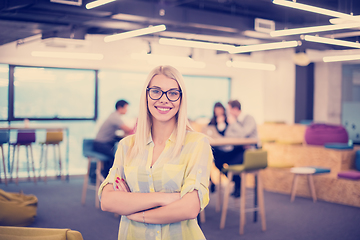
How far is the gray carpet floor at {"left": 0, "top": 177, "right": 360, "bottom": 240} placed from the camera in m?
4.01

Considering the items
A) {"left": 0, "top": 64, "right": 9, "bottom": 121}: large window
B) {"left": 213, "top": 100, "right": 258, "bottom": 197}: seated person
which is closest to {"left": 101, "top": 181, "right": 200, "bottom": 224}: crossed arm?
{"left": 213, "top": 100, "right": 258, "bottom": 197}: seated person

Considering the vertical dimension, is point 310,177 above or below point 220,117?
below

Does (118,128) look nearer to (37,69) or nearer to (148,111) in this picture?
(37,69)

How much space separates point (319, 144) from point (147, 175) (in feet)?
18.2

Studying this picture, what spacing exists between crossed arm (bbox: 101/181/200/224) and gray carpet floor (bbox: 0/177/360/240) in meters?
2.75

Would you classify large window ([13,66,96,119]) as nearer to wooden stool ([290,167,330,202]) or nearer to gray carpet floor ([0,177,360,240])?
gray carpet floor ([0,177,360,240])

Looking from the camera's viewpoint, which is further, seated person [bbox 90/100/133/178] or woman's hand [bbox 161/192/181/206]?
seated person [bbox 90/100/133/178]

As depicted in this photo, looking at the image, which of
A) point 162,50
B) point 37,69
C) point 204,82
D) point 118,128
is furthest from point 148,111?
point 204,82

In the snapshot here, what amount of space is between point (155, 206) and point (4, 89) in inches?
291

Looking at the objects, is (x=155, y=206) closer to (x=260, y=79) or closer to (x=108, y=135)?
(x=108, y=135)

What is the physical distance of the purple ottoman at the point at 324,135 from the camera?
20.3 ft

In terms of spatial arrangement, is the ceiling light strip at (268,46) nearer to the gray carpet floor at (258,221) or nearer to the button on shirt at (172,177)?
the gray carpet floor at (258,221)

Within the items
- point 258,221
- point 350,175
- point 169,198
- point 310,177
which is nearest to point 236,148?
point 258,221

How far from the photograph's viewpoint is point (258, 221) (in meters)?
4.55
